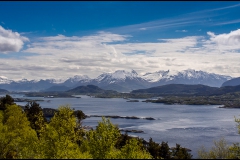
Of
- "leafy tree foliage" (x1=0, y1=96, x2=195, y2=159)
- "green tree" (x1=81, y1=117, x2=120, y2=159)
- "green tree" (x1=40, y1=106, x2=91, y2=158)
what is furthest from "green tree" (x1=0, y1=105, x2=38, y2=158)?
"green tree" (x1=81, y1=117, x2=120, y2=159)

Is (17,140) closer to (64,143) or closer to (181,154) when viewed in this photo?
(64,143)

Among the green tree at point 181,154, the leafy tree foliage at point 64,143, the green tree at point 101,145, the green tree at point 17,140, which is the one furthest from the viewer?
the green tree at point 17,140

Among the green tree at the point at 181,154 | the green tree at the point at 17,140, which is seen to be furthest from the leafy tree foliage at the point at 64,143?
the green tree at the point at 181,154

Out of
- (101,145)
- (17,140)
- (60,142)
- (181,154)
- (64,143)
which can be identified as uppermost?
(60,142)

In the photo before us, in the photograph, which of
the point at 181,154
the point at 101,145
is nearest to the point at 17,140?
the point at 101,145

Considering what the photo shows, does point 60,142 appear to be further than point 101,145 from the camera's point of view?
No

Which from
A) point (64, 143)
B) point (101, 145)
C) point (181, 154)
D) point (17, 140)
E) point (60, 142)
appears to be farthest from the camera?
point (17, 140)

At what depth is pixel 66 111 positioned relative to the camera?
61969 millimetres

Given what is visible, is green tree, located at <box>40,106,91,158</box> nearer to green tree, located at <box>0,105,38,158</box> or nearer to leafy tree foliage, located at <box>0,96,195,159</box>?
leafy tree foliage, located at <box>0,96,195,159</box>

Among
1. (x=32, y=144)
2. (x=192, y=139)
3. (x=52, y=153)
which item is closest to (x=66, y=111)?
(x=32, y=144)

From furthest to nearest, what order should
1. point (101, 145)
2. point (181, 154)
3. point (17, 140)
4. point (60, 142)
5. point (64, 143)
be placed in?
point (17, 140) → point (181, 154) → point (101, 145) → point (64, 143) → point (60, 142)

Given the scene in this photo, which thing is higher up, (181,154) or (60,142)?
(60,142)

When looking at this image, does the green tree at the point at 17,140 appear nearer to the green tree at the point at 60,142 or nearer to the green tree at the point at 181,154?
the green tree at the point at 60,142

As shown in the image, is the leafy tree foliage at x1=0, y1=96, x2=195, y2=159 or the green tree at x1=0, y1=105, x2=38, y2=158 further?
the green tree at x1=0, y1=105, x2=38, y2=158
